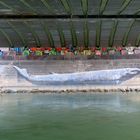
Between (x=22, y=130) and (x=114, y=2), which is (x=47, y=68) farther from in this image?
(x=114, y=2)

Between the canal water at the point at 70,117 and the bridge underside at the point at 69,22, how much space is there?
11.3 feet

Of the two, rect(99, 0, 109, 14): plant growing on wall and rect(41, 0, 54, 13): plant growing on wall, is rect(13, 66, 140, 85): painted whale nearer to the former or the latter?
rect(99, 0, 109, 14): plant growing on wall

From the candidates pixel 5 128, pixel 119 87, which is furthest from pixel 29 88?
pixel 5 128

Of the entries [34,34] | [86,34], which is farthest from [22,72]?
[86,34]

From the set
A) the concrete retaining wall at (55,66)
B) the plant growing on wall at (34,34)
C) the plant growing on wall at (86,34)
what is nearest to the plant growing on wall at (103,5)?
the plant growing on wall at (86,34)

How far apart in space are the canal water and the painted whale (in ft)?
4.74

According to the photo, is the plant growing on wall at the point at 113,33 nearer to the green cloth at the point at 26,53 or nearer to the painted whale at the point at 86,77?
the painted whale at the point at 86,77

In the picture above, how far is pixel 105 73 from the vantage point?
3612 centimetres

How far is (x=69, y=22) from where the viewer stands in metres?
17.2

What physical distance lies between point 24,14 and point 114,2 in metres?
3.15

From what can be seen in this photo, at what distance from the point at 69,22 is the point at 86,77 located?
62.8 ft

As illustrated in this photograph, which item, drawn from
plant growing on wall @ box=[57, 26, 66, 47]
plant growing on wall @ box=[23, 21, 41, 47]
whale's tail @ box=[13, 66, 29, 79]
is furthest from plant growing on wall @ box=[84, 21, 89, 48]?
whale's tail @ box=[13, 66, 29, 79]

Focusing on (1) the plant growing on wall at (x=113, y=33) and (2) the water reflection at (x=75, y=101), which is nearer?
(1) the plant growing on wall at (x=113, y=33)

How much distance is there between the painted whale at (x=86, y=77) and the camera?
35906mm
